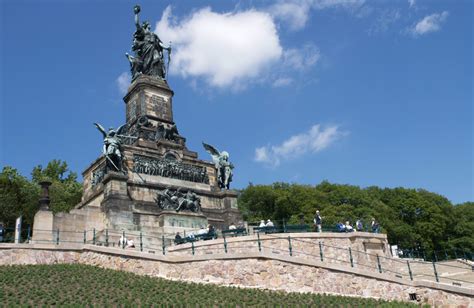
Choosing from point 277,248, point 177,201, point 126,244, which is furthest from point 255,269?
point 177,201

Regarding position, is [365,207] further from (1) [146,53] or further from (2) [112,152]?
(2) [112,152]

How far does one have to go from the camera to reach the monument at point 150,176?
2841 cm

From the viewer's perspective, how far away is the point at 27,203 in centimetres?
4216

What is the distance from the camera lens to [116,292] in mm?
16047

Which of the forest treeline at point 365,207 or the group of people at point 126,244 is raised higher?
the forest treeline at point 365,207

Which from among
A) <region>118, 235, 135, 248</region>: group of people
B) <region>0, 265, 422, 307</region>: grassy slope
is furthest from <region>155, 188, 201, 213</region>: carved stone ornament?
<region>0, 265, 422, 307</region>: grassy slope

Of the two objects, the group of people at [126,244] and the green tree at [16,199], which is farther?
the green tree at [16,199]

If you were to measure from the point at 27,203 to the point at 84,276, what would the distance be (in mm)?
27183

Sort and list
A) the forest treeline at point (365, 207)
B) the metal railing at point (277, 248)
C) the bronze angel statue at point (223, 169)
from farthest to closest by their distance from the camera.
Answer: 1. the forest treeline at point (365, 207)
2. the bronze angel statue at point (223, 169)
3. the metal railing at point (277, 248)

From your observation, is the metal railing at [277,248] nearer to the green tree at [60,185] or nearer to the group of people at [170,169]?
the group of people at [170,169]

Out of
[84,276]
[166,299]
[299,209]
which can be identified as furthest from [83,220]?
[299,209]

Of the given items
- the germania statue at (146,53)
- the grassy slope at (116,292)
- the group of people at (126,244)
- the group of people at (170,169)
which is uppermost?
the germania statue at (146,53)

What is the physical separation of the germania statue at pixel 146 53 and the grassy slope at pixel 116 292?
22753mm

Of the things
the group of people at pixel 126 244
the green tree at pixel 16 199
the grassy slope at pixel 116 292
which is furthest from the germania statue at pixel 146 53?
the grassy slope at pixel 116 292
